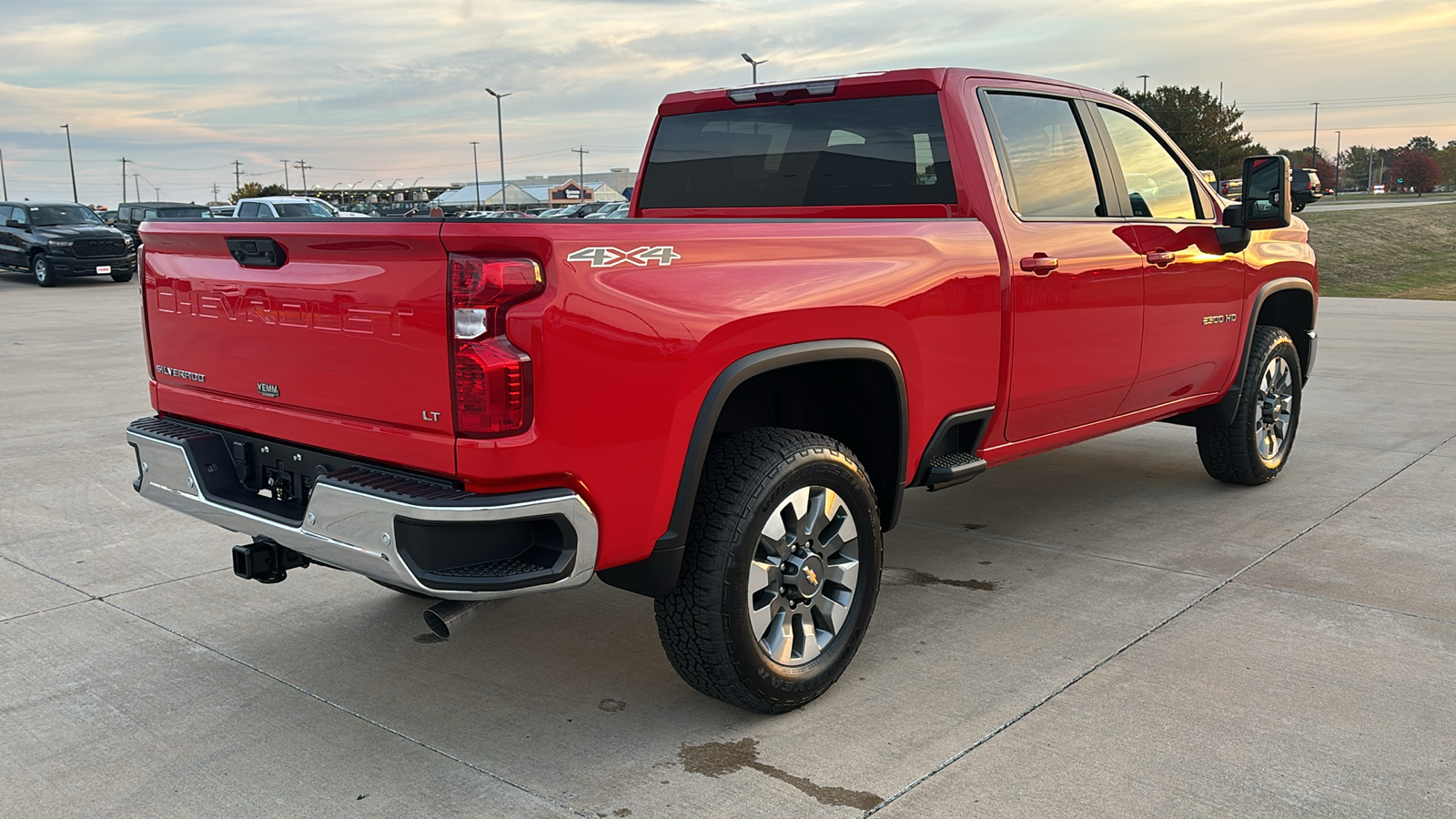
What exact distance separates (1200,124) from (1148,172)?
215 feet

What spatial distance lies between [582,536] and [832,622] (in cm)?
104

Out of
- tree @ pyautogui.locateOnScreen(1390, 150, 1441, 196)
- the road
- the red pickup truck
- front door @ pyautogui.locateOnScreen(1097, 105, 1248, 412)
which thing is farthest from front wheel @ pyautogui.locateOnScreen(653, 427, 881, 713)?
tree @ pyautogui.locateOnScreen(1390, 150, 1441, 196)

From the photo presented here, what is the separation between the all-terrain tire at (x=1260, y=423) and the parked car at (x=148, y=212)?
24887 millimetres

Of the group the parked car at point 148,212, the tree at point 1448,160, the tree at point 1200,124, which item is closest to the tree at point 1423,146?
the tree at point 1448,160

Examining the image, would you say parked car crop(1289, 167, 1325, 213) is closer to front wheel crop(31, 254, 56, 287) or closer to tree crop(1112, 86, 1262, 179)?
front wheel crop(31, 254, 56, 287)

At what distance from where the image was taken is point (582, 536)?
2936mm

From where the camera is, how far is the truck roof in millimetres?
4402

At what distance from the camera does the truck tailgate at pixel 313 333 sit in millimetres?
2891

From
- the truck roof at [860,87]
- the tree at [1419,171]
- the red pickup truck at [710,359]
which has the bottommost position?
the red pickup truck at [710,359]

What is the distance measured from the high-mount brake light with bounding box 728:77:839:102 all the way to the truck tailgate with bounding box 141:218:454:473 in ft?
7.11

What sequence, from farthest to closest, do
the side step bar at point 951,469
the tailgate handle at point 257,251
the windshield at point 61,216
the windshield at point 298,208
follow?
the windshield at point 298,208, the windshield at point 61,216, the side step bar at point 951,469, the tailgate handle at point 257,251

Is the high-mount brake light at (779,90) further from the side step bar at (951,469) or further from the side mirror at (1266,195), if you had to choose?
the side mirror at (1266,195)

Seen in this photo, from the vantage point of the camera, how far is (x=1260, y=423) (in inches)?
243

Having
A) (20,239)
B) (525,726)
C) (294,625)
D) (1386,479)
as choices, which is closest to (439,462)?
(525,726)
